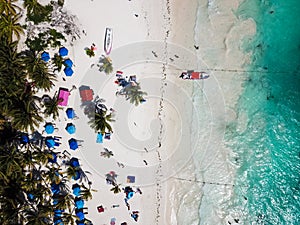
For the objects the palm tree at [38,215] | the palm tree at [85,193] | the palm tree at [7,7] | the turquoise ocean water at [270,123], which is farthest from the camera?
the turquoise ocean water at [270,123]

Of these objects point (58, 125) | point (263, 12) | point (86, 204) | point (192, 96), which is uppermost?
point (263, 12)

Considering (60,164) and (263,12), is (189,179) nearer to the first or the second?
(60,164)

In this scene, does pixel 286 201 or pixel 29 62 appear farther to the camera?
pixel 286 201

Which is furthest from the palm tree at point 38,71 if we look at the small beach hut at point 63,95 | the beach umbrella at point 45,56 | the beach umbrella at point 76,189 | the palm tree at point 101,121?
the beach umbrella at point 76,189

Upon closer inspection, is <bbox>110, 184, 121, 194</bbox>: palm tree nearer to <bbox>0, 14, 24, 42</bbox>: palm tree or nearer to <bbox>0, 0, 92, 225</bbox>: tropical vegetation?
<bbox>0, 0, 92, 225</bbox>: tropical vegetation

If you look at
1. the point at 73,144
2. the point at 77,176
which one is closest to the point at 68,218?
the point at 77,176

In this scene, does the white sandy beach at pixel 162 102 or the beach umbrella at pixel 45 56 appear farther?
the white sandy beach at pixel 162 102

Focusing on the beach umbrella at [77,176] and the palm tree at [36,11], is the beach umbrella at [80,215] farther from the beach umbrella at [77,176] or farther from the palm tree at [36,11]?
the palm tree at [36,11]

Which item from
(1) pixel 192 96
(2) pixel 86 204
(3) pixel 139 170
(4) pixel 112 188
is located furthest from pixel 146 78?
(2) pixel 86 204
